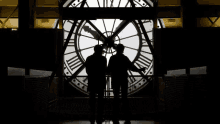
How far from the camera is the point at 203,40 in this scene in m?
3.31

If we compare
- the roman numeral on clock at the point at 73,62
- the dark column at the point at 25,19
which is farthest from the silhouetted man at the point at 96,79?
the roman numeral on clock at the point at 73,62

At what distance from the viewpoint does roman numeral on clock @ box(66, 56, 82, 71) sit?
181 inches

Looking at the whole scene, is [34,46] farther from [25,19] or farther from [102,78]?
[102,78]

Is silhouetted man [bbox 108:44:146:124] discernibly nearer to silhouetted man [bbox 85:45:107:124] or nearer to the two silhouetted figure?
the two silhouetted figure

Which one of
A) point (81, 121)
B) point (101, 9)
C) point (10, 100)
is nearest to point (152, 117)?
point (81, 121)

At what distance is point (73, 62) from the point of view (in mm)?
4629

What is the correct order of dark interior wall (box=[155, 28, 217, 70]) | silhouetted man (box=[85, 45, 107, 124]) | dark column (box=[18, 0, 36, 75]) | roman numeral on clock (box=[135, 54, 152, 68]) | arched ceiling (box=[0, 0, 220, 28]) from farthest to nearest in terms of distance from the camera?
roman numeral on clock (box=[135, 54, 152, 68]) < arched ceiling (box=[0, 0, 220, 28]) < dark column (box=[18, 0, 36, 75]) < dark interior wall (box=[155, 28, 217, 70]) < silhouetted man (box=[85, 45, 107, 124])

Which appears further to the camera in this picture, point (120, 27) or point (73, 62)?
point (73, 62)

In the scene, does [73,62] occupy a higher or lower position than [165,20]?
lower

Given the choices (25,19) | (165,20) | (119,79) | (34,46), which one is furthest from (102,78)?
(165,20)

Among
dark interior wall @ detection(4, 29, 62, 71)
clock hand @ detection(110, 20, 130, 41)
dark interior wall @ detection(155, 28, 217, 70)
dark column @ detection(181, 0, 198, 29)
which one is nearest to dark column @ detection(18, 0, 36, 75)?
Answer: dark interior wall @ detection(4, 29, 62, 71)

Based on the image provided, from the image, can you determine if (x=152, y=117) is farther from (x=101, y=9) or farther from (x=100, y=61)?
(x=101, y=9)

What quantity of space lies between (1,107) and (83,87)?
2.71 meters

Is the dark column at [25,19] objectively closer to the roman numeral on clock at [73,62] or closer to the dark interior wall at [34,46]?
the dark interior wall at [34,46]
